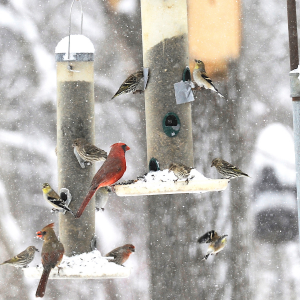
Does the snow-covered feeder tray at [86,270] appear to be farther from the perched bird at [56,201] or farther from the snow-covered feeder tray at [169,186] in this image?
the snow-covered feeder tray at [169,186]

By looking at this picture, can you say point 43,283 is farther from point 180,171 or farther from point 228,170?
point 228,170

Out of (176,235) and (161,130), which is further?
(176,235)

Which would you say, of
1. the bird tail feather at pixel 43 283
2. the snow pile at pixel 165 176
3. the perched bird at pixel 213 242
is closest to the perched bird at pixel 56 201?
the bird tail feather at pixel 43 283

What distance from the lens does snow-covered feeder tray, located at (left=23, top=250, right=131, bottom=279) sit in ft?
20.2

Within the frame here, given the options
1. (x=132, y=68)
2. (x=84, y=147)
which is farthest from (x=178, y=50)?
(x=132, y=68)

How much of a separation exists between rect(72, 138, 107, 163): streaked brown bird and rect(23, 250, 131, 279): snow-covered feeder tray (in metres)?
1.03

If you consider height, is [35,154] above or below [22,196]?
above

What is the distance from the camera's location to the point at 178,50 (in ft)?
23.1

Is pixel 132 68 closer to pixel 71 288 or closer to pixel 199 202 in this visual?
pixel 199 202

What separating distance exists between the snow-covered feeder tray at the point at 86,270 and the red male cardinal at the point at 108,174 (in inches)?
22.9

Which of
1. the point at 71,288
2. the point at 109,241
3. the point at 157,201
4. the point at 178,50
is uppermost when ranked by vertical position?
the point at 178,50

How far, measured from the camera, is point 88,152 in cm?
651

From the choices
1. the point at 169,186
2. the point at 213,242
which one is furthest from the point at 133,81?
the point at 213,242

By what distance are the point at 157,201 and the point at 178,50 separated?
481 centimetres
